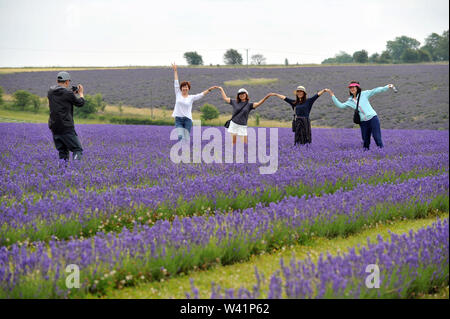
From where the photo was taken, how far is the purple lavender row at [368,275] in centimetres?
243

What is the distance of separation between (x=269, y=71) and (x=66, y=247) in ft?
145

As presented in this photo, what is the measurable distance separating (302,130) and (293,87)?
27.1 m

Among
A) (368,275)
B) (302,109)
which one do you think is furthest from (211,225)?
(302,109)

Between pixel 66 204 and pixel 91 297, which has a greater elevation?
pixel 66 204

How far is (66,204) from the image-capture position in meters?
4.24

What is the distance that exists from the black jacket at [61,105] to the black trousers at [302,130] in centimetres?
437

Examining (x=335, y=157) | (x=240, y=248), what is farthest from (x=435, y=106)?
(x=240, y=248)

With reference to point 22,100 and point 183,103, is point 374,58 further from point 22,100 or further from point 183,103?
point 183,103

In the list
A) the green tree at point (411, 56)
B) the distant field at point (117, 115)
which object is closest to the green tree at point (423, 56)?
the green tree at point (411, 56)

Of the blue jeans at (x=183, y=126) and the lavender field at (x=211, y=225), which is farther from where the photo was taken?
the blue jeans at (x=183, y=126)

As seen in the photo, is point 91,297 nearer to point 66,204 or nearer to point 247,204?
point 66,204

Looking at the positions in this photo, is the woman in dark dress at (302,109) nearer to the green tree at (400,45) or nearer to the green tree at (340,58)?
the green tree at (400,45)

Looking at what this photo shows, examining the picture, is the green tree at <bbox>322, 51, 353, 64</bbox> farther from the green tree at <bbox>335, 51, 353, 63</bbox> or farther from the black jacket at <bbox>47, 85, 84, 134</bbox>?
the black jacket at <bbox>47, 85, 84, 134</bbox>
